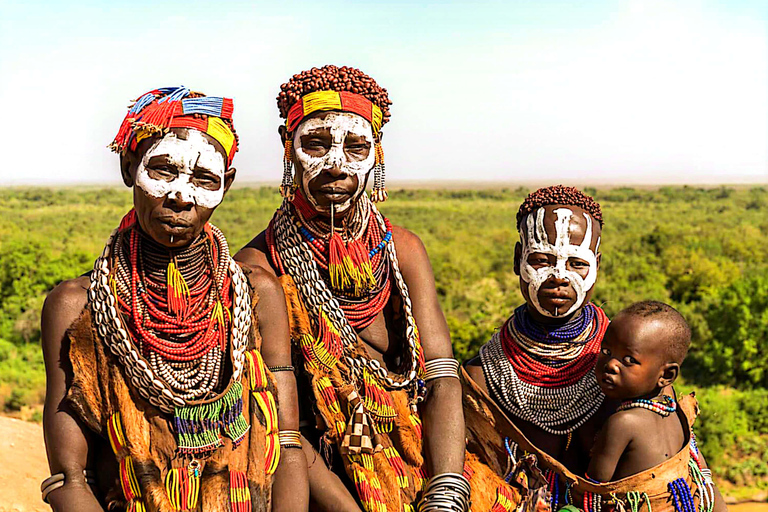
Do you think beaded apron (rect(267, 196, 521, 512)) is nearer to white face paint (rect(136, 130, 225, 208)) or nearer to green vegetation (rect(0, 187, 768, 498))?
white face paint (rect(136, 130, 225, 208))

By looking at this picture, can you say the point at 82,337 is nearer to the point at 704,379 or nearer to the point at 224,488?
the point at 224,488

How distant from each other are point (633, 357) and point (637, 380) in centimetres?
9

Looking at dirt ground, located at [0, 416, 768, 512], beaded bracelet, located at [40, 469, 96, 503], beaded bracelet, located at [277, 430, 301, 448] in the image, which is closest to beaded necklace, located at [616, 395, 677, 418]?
beaded bracelet, located at [277, 430, 301, 448]

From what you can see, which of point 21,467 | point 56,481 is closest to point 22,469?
point 21,467

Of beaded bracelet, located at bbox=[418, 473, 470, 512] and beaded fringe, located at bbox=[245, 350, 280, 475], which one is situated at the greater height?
beaded fringe, located at bbox=[245, 350, 280, 475]

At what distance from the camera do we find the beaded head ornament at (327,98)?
10.8ft

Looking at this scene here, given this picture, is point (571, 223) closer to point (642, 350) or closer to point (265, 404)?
point (642, 350)

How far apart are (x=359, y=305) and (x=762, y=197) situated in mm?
57722

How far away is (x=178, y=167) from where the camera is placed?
9.09ft

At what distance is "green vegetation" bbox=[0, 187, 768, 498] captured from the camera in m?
11.1

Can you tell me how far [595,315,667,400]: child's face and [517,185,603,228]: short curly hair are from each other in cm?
51

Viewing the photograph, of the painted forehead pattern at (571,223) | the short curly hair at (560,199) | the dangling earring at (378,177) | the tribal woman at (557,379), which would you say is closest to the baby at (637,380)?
the tribal woman at (557,379)

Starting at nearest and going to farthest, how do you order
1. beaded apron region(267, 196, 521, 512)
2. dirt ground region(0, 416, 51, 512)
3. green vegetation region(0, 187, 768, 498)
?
beaded apron region(267, 196, 521, 512), dirt ground region(0, 416, 51, 512), green vegetation region(0, 187, 768, 498)

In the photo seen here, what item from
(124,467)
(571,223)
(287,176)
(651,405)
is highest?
(287,176)
